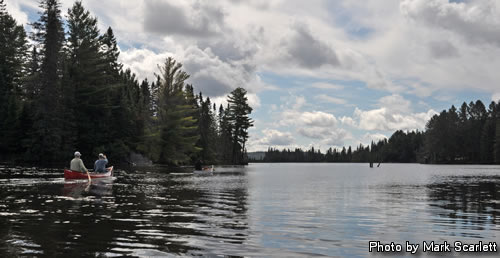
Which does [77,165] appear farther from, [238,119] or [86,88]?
[238,119]

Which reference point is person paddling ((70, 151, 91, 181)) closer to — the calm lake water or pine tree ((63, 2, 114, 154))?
the calm lake water

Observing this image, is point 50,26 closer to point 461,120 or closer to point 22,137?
point 22,137

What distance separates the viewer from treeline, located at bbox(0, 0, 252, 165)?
58.8 m

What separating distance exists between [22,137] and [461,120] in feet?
535

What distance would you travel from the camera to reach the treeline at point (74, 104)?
5878 cm

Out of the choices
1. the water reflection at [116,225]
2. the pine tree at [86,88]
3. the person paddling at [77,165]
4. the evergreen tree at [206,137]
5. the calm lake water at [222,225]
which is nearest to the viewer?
the water reflection at [116,225]

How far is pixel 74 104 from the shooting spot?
63.4m

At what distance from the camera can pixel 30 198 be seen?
18.0 metres

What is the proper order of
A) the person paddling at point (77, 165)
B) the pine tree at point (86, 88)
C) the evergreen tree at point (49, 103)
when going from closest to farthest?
1. the person paddling at point (77, 165)
2. the evergreen tree at point (49, 103)
3. the pine tree at point (86, 88)

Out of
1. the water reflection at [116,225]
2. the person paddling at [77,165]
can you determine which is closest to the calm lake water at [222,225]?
the water reflection at [116,225]

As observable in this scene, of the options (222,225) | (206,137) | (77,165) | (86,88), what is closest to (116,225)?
(222,225)

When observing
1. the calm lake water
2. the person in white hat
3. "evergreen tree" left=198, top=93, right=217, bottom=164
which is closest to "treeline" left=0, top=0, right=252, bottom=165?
"evergreen tree" left=198, top=93, right=217, bottom=164

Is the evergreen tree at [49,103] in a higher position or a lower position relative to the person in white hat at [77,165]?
higher

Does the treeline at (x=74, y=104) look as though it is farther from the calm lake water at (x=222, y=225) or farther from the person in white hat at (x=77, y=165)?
the calm lake water at (x=222, y=225)
